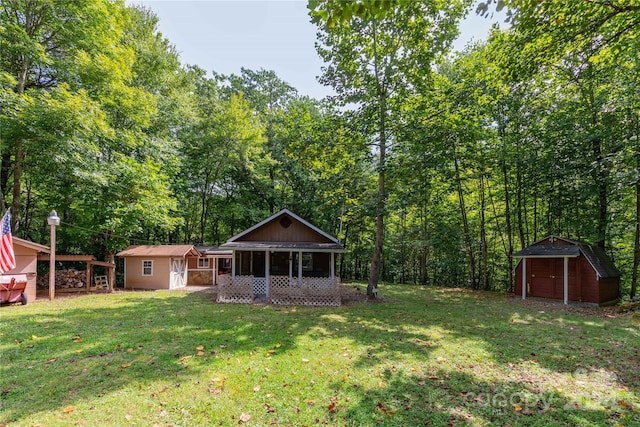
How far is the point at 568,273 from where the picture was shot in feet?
42.8

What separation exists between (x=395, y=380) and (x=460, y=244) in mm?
19033

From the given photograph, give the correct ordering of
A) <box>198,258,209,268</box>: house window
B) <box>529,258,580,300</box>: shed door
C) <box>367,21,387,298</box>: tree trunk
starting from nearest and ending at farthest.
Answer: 1. <box>367,21,387,298</box>: tree trunk
2. <box>529,258,580,300</box>: shed door
3. <box>198,258,209,268</box>: house window

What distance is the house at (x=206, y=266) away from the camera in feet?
63.4

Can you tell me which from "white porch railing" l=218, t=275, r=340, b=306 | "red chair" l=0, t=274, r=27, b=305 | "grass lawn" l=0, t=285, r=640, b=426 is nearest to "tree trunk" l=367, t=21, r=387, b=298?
"white porch railing" l=218, t=275, r=340, b=306

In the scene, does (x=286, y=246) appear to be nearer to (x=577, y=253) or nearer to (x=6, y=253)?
(x=6, y=253)

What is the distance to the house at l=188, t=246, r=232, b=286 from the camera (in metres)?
19.3

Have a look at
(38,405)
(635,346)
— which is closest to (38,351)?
(38,405)

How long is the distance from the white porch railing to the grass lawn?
113 inches

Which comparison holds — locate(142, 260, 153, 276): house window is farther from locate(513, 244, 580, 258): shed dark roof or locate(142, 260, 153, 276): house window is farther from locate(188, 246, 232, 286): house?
locate(513, 244, 580, 258): shed dark roof

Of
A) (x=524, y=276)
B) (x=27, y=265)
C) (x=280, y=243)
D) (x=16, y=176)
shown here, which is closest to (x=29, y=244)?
(x=27, y=265)

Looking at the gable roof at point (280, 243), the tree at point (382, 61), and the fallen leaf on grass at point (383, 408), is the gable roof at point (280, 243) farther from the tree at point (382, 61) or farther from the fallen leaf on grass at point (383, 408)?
the fallen leaf on grass at point (383, 408)

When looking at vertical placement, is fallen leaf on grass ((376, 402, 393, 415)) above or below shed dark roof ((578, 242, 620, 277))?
below

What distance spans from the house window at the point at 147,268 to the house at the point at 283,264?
5.72 meters

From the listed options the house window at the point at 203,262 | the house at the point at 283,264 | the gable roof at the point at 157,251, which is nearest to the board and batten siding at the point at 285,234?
the house at the point at 283,264
